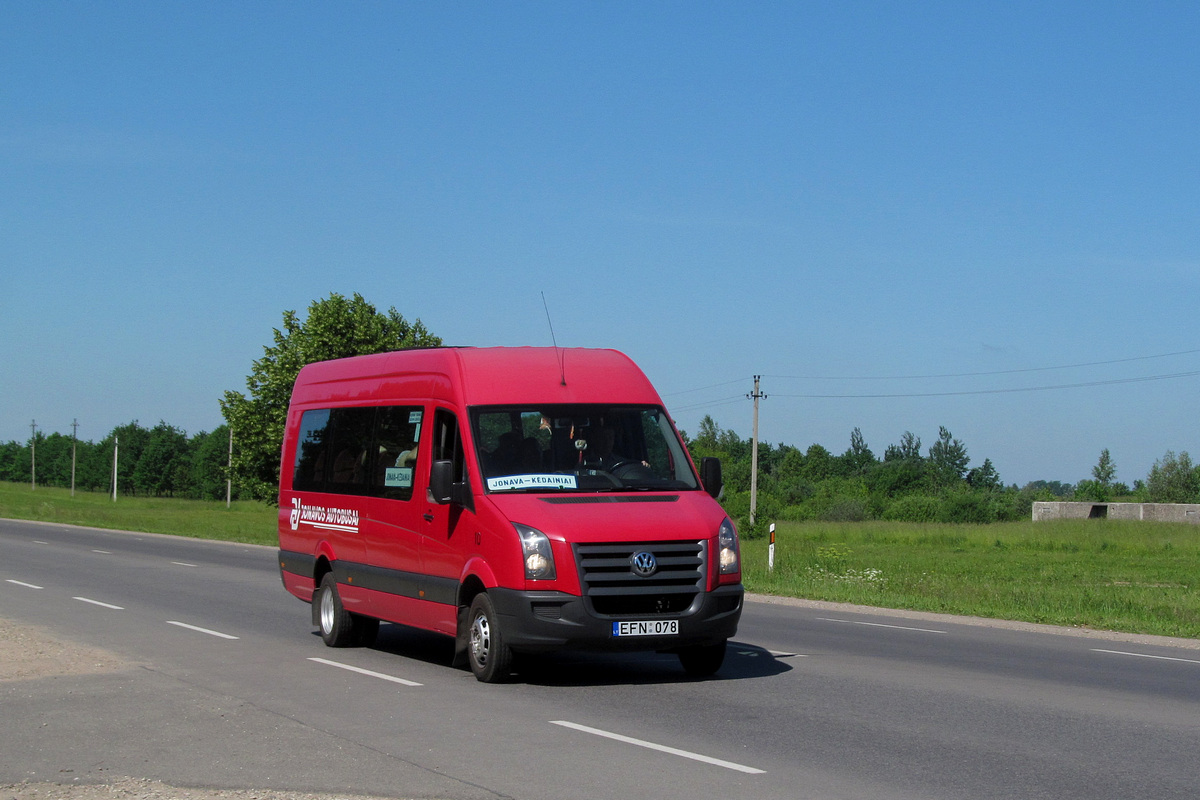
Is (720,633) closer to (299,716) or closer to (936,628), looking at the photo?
(299,716)

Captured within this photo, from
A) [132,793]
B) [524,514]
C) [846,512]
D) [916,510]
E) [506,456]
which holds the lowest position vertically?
[846,512]

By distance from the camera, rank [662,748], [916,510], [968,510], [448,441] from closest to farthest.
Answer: [662,748]
[448,441]
[968,510]
[916,510]

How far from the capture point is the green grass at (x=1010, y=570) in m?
20.9

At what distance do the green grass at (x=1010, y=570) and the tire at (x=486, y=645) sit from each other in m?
10.7

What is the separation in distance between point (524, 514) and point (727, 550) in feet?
5.49

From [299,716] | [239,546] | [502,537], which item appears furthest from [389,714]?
[239,546]

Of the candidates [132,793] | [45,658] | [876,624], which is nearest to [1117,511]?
[876,624]

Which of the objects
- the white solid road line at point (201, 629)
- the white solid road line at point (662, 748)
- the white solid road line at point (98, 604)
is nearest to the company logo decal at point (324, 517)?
the white solid road line at point (201, 629)

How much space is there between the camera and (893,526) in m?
68.2

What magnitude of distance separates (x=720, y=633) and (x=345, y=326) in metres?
53.1

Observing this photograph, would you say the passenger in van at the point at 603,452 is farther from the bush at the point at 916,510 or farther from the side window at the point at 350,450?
the bush at the point at 916,510

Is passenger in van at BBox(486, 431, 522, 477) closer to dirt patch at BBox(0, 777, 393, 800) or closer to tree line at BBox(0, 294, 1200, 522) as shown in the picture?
dirt patch at BBox(0, 777, 393, 800)

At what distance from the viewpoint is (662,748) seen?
786 cm

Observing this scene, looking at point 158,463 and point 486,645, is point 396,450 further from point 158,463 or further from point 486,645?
point 158,463
